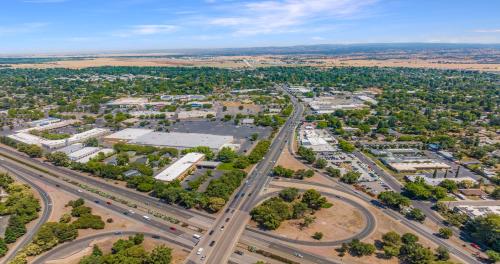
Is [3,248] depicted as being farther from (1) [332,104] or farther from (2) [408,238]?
(1) [332,104]

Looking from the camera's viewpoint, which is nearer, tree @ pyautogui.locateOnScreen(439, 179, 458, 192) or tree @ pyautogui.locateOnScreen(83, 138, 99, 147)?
tree @ pyautogui.locateOnScreen(439, 179, 458, 192)

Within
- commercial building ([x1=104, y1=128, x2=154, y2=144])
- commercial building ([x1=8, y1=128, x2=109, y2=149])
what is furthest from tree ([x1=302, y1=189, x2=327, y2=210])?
commercial building ([x1=8, y1=128, x2=109, y2=149])

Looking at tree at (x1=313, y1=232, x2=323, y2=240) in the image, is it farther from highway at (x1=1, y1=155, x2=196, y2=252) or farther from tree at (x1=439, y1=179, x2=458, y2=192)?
tree at (x1=439, y1=179, x2=458, y2=192)

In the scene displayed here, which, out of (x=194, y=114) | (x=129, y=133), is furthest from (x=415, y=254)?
(x=194, y=114)

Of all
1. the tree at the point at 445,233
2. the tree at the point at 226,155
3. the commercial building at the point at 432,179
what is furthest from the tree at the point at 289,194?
the commercial building at the point at 432,179

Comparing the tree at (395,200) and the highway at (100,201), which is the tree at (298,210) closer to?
the tree at (395,200)

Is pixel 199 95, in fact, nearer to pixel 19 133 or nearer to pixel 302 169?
pixel 19 133
